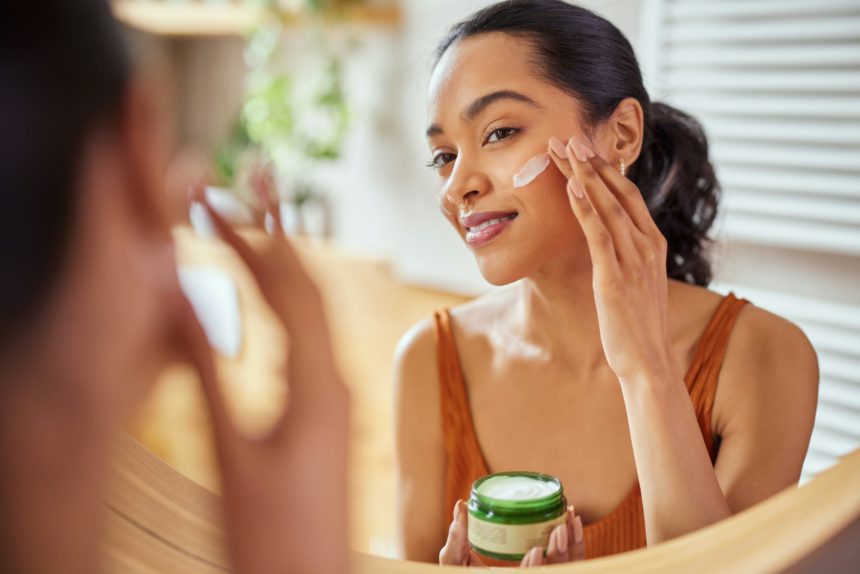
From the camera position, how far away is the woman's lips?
510 mm

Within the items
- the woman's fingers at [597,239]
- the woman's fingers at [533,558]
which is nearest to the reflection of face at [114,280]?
the woman's fingers at [533,558]

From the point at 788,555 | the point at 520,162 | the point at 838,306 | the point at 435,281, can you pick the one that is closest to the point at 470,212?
the point at 520,162

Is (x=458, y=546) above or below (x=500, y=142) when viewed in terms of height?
Answer: below

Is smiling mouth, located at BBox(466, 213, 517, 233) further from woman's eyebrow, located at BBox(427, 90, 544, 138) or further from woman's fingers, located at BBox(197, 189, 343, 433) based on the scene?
woman's fingers, located at BBox(197, 189, 343, 433)

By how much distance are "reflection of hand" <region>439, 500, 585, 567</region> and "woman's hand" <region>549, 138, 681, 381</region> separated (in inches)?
3.9

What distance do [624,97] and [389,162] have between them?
134 cm

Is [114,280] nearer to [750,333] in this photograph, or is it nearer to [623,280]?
[623,280]

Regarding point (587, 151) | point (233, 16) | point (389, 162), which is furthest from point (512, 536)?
point (233, 16)

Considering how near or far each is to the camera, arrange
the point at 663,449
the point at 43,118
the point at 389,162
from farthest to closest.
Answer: the point at 389,162, the point at 663,449, the point at 43,118

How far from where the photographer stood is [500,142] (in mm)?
477

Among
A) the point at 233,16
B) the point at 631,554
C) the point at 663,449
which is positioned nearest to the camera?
the point at 631,554

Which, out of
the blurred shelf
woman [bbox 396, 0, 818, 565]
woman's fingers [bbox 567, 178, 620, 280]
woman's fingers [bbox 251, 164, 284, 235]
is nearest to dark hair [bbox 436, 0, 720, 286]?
woman [bbox 396, 0, 818, 565]

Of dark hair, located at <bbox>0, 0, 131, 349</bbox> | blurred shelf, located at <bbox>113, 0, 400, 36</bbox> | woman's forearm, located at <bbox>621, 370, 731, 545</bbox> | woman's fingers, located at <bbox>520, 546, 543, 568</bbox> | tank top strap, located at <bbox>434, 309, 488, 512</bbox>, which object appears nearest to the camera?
dark hair, located at <bbox>0, 0, 131, 349</bbox>

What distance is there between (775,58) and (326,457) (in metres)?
1.11
